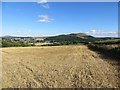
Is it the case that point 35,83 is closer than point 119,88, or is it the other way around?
point 119,88

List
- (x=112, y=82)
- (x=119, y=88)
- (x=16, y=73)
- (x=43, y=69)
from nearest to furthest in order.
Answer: (x=119, y=88) → (x=112, y=82) → (x=16, y=73) → (x=43, y=69)

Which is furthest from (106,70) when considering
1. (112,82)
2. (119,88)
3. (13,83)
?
(13,83)

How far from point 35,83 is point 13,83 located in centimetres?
140

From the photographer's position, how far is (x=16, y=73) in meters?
18.6

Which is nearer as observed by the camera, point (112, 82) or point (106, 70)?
point (112, 82)

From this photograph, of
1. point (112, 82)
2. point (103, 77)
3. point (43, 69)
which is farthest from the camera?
point (43, 69)

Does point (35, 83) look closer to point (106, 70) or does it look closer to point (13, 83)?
point (13, 83)

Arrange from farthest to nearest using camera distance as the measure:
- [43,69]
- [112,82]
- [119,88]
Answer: [43,69] < [112,82] < [119,88]

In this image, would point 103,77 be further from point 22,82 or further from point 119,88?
point 22,82

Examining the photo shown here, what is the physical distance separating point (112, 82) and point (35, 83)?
4872 mm

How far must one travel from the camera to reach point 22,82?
54.1 feet

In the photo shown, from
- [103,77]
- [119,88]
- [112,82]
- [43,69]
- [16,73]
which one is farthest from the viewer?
[43,69]

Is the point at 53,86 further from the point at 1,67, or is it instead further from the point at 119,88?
the point at 1,67

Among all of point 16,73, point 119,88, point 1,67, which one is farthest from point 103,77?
point 1,67
